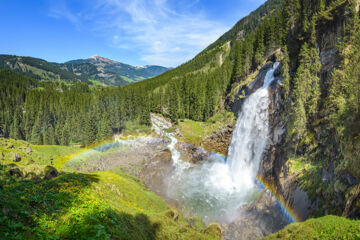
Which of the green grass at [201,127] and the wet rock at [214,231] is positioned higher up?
the green grass at [201,127]

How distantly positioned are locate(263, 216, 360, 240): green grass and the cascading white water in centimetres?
1449

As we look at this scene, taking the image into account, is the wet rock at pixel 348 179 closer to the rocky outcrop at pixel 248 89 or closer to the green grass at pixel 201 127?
the rocky outcrop at pixel 248 89

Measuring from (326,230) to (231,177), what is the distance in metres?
26.2

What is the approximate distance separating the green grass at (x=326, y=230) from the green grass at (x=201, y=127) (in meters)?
38.4

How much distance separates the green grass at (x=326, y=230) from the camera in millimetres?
8102

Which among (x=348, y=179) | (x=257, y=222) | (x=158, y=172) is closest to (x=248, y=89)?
(x=158, y=172)

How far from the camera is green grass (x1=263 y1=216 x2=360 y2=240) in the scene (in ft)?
26.6

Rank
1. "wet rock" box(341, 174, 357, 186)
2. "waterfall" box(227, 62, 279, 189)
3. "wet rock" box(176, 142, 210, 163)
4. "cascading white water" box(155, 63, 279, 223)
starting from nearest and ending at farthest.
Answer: "wet rock" box(341, 174, 357, 186) → "cascading white water" box(155, 63, 279, 223) → "waterfall" box(227, 62, 279, 189) → "wet rock" box(176, 142, 210, 163)

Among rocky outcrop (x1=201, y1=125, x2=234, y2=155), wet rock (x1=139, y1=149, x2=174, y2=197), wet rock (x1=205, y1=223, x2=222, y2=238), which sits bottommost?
wet rock (x1=139, y1=149, x2=174, y2=197)

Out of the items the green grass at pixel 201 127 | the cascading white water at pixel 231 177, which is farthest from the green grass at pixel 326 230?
the green grass at pixel 201 127

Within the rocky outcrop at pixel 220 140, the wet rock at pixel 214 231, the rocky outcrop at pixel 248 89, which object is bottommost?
the wet rock at pixel 214 231

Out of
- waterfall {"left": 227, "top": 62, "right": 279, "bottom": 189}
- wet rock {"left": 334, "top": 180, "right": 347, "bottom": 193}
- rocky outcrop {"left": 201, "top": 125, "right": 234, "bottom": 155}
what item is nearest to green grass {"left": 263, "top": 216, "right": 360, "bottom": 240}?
wet rock {"left": 334, "top": 180, "right": 347, "bottom": 193}

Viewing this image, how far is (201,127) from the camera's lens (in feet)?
202

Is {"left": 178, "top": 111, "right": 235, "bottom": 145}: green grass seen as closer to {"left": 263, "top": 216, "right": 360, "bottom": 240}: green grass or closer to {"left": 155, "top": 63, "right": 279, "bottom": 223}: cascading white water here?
{"left": 155, "top": 63, "right": 279, "bottom": 223}: cascading white water
